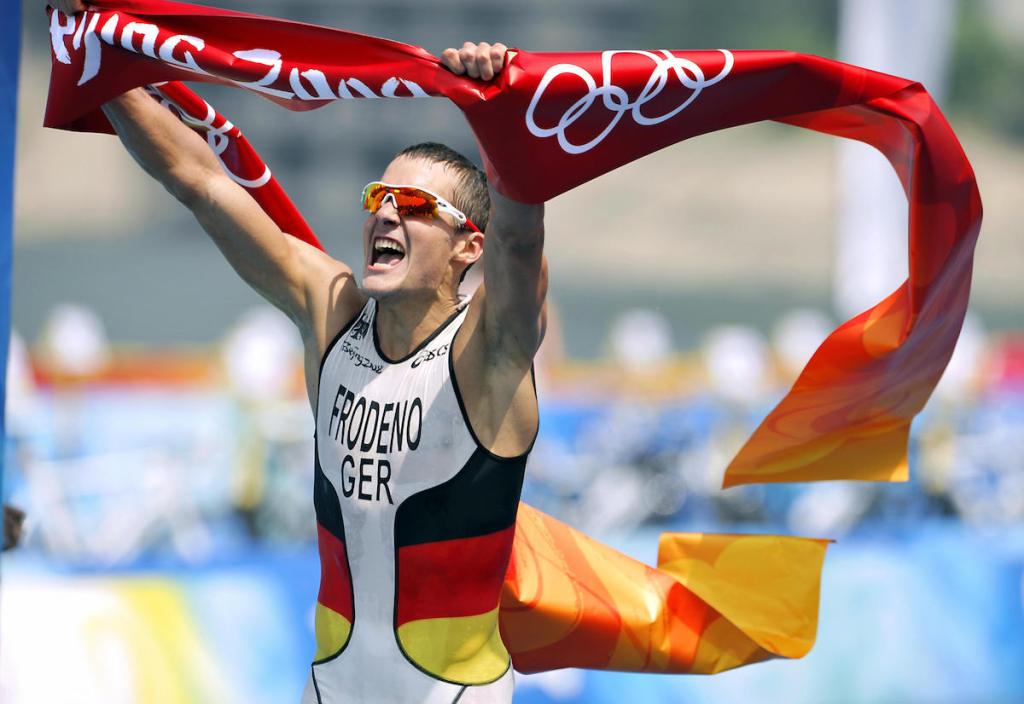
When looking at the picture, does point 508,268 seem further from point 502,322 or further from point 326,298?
point 326,298

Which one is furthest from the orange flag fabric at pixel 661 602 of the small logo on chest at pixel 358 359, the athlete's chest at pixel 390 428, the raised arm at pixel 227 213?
the raised arm at pixel 227 213

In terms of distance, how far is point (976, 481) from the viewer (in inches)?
338

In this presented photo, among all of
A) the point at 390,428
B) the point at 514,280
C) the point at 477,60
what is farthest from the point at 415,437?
the point at 477,60

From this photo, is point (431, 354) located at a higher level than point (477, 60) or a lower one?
lower

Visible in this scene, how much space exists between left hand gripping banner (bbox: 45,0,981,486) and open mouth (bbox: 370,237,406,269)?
349 mm

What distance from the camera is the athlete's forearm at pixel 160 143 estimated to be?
3400mm

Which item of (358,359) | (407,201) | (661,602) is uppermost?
(407,201)

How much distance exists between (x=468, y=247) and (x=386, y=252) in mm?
207

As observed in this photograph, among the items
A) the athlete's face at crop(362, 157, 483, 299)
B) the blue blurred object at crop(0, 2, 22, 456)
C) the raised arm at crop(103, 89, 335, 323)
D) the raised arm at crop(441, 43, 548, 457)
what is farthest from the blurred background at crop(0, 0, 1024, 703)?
the raised arm at crop(441, 43, 548, 457)

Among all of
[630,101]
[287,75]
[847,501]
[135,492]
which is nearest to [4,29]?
[287,75]

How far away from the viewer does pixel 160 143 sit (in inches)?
135

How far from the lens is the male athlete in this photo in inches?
127

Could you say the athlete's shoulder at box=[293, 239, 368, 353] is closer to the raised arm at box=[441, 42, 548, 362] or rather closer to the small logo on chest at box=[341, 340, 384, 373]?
the small logo on chest at box=[341, 340, 384, 373]

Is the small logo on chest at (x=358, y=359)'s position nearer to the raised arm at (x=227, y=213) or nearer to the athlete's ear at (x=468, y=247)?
the raised arm at (x=227, y=213)
